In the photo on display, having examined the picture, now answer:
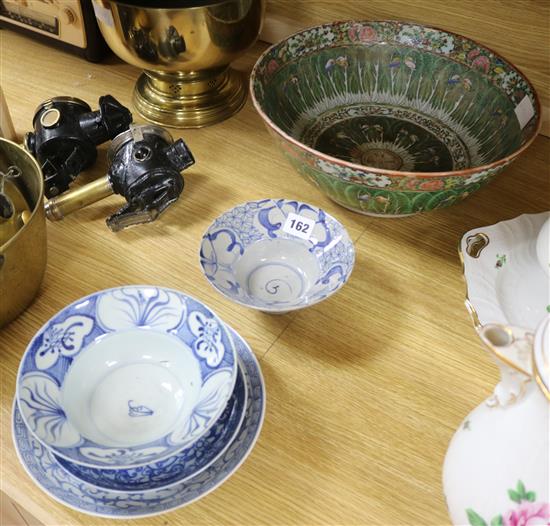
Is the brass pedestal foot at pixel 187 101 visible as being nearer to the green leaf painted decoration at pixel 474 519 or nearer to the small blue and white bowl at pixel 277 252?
the small blue and white bowl at pixel 277 252

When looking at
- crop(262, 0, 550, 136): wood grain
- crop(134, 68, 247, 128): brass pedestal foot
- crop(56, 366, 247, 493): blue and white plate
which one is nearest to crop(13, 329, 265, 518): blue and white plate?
crop(56, 366, 247, 493): blue and white plate

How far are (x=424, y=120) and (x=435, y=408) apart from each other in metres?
0.43

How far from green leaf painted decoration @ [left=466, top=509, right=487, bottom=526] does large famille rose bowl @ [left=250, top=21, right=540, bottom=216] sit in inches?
14.2

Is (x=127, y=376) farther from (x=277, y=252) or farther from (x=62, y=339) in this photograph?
(x=277, y=252)

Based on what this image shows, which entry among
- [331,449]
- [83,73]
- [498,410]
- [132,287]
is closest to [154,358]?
[132,287]

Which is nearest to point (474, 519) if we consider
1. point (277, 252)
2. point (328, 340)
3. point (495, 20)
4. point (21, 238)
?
point (328, 340)

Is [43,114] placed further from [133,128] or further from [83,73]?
[83,73]

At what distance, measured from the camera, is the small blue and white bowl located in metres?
0.65

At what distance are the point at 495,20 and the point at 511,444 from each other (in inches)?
26.6

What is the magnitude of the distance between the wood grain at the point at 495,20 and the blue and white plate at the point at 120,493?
2.16ft

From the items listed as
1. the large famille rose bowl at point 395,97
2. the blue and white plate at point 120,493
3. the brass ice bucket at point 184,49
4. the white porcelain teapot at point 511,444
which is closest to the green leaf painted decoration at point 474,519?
the white porcelain teapot at point 511,444

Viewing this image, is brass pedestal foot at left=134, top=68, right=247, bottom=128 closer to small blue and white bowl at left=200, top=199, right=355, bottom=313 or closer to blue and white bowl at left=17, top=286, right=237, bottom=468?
small blue and white bowl at left=200, top=199, right=355, bottom=313

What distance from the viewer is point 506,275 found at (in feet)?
2.15

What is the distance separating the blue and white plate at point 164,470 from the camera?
0.49 m
